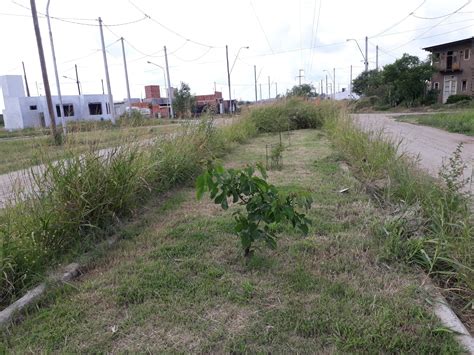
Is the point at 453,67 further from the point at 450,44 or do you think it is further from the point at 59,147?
the point at 59,147

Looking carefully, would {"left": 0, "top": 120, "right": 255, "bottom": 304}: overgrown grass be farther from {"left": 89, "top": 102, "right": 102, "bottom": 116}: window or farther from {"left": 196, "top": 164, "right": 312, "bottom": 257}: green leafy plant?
{"left": 89, "top": 102, "right": 102, "bottom": 116}: window

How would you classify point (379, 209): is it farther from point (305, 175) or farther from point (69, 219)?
point (69, 219)

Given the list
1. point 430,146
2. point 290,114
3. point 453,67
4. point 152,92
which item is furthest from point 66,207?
point 152,92

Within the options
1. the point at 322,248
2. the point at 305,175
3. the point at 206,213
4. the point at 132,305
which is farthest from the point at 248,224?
the point at 305,175

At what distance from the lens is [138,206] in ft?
14.5

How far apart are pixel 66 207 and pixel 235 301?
6.42 feet

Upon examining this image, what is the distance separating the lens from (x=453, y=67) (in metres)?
37.7

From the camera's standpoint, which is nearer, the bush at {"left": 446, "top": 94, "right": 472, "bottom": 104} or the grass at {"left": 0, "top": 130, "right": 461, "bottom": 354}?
the grass at {"left": 0, "top": 130, "right": 461, "bottom": 354}

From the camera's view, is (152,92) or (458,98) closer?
(458,98)

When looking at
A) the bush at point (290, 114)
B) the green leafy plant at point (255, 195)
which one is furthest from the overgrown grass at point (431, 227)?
the bush at point (290, 114)

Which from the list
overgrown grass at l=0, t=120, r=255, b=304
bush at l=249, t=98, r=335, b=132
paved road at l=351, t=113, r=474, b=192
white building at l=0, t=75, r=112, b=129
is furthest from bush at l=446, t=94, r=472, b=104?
overgrown grass at l=0, t=120, r=255, b=304

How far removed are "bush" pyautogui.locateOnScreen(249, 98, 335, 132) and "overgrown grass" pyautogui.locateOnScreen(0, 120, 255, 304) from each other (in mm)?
10258

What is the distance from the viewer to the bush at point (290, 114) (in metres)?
14.7

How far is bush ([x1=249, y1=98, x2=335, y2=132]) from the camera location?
14703mm
